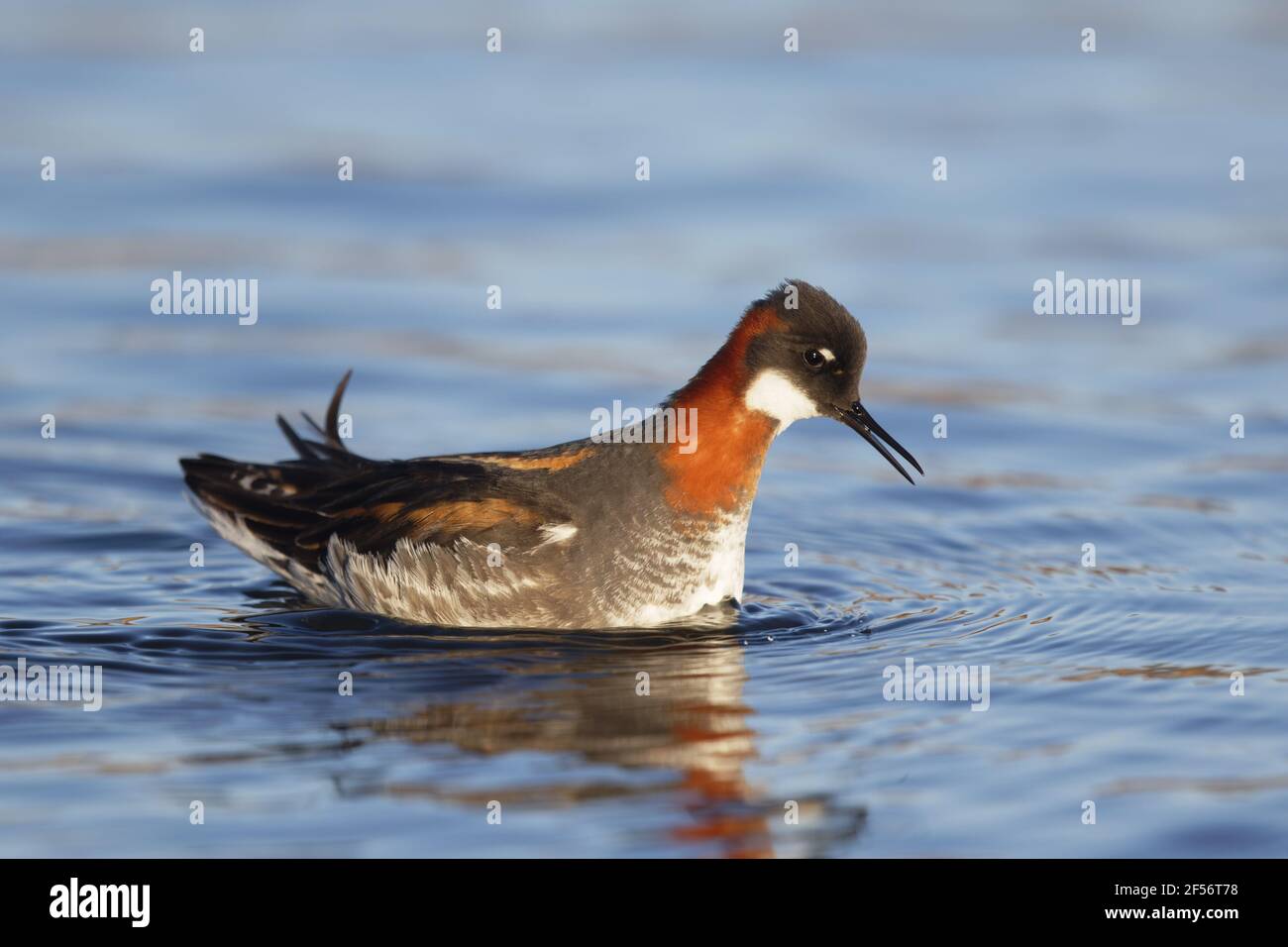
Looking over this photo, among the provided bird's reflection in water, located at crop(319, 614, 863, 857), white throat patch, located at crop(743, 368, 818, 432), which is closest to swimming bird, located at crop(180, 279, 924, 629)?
white throat patch, located at crop(743, 368, 818, 432)

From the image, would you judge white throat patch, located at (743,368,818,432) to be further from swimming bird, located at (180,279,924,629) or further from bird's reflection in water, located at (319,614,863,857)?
bird's reflection in water, located at (319,614,863,857)

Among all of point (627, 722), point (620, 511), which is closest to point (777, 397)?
point (620, 511)

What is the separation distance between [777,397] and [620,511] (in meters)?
1.14

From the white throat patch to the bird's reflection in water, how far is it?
1.27 meters

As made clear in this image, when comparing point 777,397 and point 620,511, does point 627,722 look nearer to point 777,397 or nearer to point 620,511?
point 620,511

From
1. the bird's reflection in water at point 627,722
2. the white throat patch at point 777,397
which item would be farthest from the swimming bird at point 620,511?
the bird's reflection in water at point 627,722

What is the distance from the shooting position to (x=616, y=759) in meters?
9.49

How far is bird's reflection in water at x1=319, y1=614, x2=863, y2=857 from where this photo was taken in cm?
895

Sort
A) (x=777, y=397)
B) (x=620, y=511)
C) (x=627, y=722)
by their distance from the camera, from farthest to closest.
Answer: (x=777, y=397), (x=620, y=511), (x=627, y=722)

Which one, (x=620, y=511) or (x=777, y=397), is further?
(x=777, y=397)

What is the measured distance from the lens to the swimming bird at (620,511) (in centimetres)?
1143

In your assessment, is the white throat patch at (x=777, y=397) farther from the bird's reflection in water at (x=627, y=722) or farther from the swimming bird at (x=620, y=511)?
the bird's reflection in water at (x=627, y=722)

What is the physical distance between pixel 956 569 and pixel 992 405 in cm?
360

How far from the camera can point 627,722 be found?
394 inches
